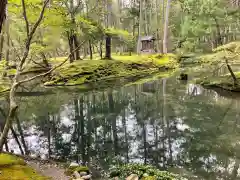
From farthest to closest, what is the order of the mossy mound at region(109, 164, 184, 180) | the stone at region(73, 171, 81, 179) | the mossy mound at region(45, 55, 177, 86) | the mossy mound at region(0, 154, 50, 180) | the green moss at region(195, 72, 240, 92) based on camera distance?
the mossy mound at region(45, 55, 177, 86) → the green moss at region(195, 72, 240, 92) → the stone at region(73, 171, 81, 179) → the mossy mound at region(109, 164, 184, 180) → the mossy mound at region(0, 154, 50, 180)

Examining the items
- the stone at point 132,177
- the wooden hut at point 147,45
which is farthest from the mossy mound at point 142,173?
the wooden hut at point 147,45

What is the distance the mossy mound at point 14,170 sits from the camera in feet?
20.2

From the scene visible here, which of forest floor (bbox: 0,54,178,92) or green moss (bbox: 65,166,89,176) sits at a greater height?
forest floor (bbox: 0,54,178,92)

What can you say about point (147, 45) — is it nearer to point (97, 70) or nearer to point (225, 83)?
point (97, 70)

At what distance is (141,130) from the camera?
11469 mm

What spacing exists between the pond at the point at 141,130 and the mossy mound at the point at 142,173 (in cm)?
83

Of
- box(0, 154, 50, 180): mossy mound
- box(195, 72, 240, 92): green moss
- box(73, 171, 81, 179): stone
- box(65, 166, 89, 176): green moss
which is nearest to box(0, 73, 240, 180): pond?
box(65, 166, 89, 176): green moss

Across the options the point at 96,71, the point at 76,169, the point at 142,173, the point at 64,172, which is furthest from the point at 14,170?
the point at 96,71

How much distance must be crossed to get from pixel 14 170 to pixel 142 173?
314 cm

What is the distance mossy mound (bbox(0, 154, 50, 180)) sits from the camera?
20.2 ft

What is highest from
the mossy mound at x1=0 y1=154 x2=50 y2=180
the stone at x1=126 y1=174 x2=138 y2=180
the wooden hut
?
the wooden hut

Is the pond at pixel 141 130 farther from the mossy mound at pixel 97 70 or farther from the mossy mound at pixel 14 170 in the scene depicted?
the mossy mound at pixel 97 70

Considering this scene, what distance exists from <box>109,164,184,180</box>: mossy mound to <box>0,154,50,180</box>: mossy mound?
6.11 ft

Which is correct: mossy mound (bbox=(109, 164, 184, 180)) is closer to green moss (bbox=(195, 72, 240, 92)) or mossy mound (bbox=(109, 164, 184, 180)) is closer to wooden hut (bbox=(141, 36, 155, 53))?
green moss (bbox=(195, 72, 240, 92))
